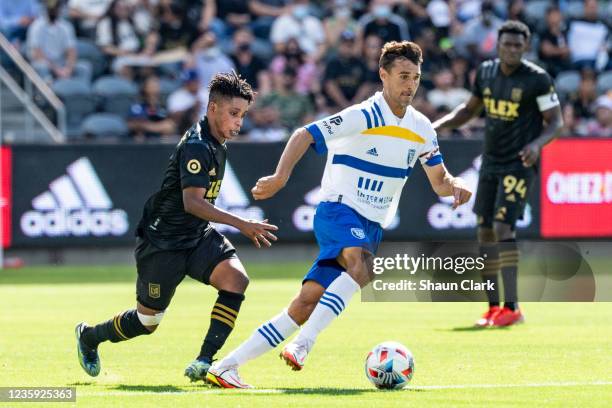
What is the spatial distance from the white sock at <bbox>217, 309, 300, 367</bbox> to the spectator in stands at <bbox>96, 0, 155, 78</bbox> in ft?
51.4

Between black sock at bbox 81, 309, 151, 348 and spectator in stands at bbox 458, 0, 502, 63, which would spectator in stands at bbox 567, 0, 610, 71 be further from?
black sock at bbox 81, 309, 151, 348

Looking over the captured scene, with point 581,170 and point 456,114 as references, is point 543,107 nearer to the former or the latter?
point 456,114

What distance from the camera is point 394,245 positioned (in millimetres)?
20109

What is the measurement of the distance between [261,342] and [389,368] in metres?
0.81

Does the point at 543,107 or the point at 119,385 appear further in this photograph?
the point at 543,107

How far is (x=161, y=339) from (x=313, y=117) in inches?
429

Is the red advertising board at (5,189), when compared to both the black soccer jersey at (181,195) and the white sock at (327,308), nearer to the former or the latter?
the black soccer jersey at (181,195)

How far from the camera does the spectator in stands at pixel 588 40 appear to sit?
961 inches

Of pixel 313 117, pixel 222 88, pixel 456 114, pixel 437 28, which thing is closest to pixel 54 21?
pixel 313 117

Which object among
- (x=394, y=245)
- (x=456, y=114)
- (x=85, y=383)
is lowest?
(x=394, y=245)

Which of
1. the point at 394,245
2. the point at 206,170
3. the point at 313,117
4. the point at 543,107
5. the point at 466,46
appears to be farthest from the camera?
the point at 466,46

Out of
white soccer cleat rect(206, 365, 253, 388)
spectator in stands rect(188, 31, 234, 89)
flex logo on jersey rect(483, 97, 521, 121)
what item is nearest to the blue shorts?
white soccer cleat rect(206, 365, 253, 388)

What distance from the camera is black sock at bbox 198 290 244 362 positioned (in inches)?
339

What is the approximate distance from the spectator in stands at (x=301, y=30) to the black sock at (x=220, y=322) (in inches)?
612
